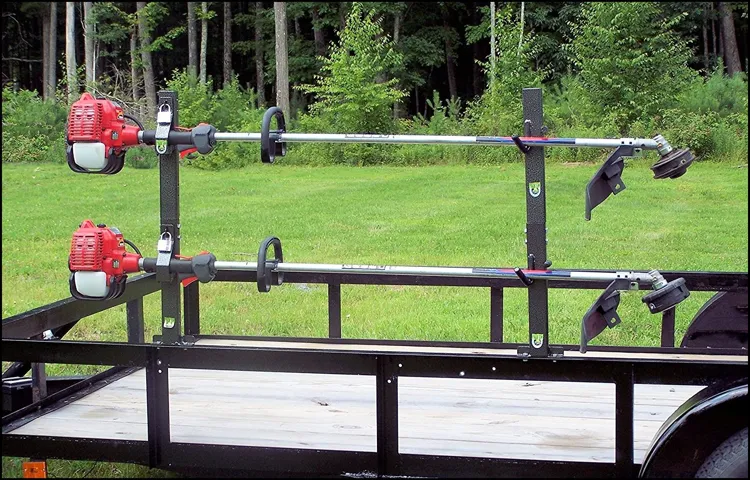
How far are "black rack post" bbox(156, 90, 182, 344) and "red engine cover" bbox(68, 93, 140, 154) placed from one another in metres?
0.15

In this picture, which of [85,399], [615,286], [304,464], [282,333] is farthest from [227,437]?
[282,333]

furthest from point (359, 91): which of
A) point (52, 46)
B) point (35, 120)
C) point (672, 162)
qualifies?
point (52, 46)

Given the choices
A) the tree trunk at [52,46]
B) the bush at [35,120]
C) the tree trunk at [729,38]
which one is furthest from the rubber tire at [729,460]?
the tree trunk at [52,46]

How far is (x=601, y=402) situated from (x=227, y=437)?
156 centimetres

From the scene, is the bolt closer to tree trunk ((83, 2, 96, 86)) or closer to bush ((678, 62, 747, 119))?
bush ((678, 62, 747, 119))

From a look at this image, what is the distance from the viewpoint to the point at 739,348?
430cm

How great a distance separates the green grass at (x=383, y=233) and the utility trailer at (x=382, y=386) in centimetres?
78

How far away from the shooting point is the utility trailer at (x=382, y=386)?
274 cm

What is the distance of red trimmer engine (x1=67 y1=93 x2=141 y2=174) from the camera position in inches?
131

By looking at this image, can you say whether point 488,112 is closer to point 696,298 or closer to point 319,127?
point 319,127

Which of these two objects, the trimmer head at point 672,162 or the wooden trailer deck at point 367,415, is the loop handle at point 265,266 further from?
the trimmer head at point 672,162

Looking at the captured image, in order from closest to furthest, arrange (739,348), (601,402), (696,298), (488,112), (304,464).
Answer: (304,464) → (601,402) → (739,348) → (696,298) → (488,112)

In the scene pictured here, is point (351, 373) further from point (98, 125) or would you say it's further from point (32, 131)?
point (32, 131)

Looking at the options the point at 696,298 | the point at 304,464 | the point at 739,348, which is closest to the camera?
the point at 304,464
